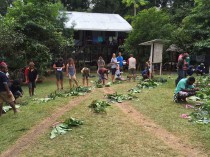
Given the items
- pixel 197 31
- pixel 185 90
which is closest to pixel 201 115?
pixel 185 90

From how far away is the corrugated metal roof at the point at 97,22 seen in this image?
3206 centimetres

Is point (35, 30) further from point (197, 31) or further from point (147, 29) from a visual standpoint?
point (197, 31)

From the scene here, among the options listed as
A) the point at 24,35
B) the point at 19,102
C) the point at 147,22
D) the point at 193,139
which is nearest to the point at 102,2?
the point at 147,22

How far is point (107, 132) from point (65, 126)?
50.0 inches

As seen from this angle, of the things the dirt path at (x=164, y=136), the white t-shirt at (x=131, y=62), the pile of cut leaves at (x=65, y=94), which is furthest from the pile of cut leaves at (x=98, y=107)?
the white t-shirt at (x=131, y=62)

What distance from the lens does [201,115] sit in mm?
9930

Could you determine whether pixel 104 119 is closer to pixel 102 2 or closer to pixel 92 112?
pixel 92 112

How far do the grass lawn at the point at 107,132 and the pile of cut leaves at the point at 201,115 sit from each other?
0.34m

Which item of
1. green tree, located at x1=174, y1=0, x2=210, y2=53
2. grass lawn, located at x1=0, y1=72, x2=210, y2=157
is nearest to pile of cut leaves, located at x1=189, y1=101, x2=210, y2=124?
grass lawn, located at x1=0, y1=72, x2=210, y2=157

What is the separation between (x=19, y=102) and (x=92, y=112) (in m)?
4.68

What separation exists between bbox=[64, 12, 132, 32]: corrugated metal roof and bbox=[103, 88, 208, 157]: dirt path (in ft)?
68.9

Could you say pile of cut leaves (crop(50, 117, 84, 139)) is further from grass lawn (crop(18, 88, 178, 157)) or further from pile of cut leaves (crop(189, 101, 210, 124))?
pile of cut leaves (crop(189, 101, 210, 124))

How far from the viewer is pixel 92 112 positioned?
34.8 ft

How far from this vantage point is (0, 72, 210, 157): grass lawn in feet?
24.0
